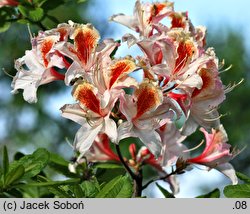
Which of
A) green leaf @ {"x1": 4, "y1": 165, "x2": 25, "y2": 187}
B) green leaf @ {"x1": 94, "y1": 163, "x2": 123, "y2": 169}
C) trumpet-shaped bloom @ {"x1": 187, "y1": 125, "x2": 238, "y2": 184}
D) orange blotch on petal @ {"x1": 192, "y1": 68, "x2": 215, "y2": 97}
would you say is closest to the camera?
green leaf @ {"x1": 4, "y1": 165, "x2": 25, "y2": 187}

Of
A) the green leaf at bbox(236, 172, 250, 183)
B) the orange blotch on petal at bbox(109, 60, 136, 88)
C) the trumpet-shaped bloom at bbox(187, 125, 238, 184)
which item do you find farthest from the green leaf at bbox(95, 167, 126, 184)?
the orange blotch on petal at bbox(109, 60, 136, 88)

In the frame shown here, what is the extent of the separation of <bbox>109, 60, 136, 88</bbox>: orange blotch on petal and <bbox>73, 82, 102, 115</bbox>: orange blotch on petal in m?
0.04

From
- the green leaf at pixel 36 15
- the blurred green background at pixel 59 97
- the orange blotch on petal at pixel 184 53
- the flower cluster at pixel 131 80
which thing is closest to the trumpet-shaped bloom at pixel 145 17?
the flower cluster at pixel 131 80

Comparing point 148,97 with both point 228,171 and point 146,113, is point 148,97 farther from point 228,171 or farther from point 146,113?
point 228,171

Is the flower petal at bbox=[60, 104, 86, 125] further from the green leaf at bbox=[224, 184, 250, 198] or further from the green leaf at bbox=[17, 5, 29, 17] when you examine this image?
the green leaf at bbox=[17, 5, 29, 17]

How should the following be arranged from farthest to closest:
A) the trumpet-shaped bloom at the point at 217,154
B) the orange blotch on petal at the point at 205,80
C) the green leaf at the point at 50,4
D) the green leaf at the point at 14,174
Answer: the green leaf at the point at 50,4 < the trumpet-shaped bloom at the point at 217,154 < the orange blotch on petal at the point at 205,80 < the green leaf at the point at 14,174

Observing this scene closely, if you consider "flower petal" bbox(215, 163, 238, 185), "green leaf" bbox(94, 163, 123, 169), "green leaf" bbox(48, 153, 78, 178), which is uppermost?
"flower petal" bbox(215, 163, 238, 185)

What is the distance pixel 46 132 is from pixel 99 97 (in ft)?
18.2

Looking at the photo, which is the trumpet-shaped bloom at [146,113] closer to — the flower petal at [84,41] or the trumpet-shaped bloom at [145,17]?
the flower petal at [84,41]

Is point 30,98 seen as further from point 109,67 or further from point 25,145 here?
point 25,145

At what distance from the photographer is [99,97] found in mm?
1255

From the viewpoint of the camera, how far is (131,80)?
1.23m

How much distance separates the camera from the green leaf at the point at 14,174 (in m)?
1.20

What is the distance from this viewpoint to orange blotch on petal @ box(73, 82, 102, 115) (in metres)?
1.24
